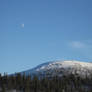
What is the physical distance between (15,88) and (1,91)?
2497 cm

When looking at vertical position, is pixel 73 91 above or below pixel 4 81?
below

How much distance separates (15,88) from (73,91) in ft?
160

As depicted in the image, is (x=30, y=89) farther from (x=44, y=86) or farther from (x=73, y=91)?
(x=73, y=91)

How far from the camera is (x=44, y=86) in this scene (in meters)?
172

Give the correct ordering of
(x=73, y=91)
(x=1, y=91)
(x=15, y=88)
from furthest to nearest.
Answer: (x=73, y=91) < (x=15, y=88) < (x=1, y=91)

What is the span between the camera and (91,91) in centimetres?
18512

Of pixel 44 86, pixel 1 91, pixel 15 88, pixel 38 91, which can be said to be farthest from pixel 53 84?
pixel 1 91

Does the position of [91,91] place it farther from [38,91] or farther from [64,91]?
[38,91]

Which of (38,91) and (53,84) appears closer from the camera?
(38,91)

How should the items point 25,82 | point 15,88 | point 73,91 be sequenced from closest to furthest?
1. point 15,88
2. point 25,82
3. point 73,91

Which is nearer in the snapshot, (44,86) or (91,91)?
(44,86)

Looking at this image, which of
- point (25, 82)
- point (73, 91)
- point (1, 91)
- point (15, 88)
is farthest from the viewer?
point (73, 91)

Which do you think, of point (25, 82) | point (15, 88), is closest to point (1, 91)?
point (15, 88)

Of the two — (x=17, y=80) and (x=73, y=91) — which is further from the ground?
(x=17, y=80)
